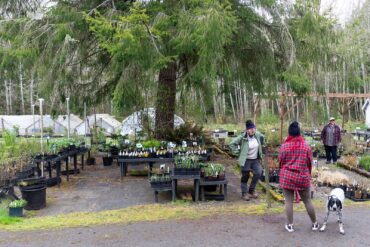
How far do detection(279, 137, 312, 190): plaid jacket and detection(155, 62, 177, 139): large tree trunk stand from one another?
6435 mm

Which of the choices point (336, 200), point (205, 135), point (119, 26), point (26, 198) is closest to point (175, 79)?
point (205, 135)

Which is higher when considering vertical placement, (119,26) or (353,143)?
(119,26)

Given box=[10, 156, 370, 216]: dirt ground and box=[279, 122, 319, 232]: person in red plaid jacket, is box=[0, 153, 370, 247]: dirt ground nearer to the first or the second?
box=[10, 156, 370, 216]: dirt ground

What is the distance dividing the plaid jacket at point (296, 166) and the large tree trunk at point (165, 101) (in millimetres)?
6435

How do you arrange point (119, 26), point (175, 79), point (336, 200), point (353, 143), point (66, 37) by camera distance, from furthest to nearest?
point (353, 143)
point (175, 79)
point (66, 37)
point (119, 26)
point (336, 200)

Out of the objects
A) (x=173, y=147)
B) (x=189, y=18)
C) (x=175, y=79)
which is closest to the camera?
(x=189, y=18)

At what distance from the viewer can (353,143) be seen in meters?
14.6

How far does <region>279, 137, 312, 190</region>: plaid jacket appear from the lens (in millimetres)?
5285

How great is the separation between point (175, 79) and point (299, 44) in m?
3.72

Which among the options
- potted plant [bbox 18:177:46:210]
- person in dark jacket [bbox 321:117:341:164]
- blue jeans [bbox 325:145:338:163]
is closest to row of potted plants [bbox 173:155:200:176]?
potted plant [bbox 18:177:46:210]

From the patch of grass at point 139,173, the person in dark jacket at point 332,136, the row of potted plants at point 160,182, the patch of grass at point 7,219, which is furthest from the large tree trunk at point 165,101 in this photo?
the patch of grass at point 7,219

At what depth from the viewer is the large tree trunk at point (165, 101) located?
11445 mm

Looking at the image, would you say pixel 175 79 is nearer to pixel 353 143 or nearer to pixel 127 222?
pixel 127 222

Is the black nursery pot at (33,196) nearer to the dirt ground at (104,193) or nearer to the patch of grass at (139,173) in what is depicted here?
the dirt ground at (104,193)
